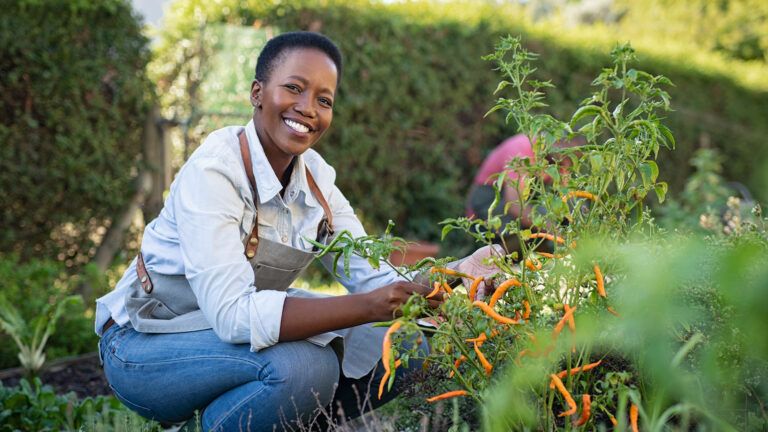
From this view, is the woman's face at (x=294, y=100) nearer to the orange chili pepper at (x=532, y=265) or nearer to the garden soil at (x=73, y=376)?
the orange chili pepper at (x=532, y=265)

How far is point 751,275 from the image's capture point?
1226 mm

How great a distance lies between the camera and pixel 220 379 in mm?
2297

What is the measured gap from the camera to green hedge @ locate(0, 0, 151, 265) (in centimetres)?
459

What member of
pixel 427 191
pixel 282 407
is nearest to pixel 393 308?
pixel 282 407

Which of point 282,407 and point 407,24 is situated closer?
point 282,407

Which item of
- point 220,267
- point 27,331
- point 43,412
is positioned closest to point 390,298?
point 220,267

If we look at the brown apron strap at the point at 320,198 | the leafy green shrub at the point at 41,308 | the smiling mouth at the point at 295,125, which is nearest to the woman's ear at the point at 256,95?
the smiling mouth at the point at 295,125

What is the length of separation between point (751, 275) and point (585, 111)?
615mm

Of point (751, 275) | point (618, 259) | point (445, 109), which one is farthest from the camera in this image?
point (445, 109)

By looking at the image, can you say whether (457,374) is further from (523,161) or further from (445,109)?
(445,109)

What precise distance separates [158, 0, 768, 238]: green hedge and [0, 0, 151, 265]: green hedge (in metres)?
0.55

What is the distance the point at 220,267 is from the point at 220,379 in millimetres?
337

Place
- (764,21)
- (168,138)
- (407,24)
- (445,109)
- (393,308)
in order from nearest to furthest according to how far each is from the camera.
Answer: (393,308), (168,138), (407,24), (445,109), (764,21)

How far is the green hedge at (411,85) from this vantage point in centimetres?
607
